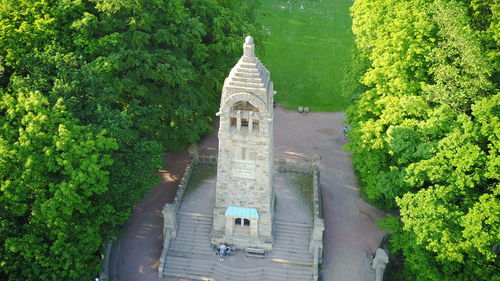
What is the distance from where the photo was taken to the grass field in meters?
53.4

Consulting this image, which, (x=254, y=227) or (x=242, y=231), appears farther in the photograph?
(x=242, y=231)

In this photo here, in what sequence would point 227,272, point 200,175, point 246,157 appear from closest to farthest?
point 246,157 < point 227,272 < point 200,175

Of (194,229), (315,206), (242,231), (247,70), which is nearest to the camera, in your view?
(247,70)

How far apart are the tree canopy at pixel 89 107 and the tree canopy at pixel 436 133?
13513mm

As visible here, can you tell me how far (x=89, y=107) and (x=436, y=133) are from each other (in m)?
22.6

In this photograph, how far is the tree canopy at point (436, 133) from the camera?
2728 cm

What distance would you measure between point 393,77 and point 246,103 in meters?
12.1

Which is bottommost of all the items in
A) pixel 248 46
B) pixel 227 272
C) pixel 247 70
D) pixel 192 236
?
pixel 227 272

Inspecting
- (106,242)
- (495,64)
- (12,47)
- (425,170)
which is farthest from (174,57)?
(495,64)

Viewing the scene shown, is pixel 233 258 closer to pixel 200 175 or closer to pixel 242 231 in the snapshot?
pixel 242 231

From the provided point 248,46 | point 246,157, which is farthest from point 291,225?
point 248,46

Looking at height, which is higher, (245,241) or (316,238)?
(316,238)

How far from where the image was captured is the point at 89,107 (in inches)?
1257

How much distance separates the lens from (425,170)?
29094 mm
